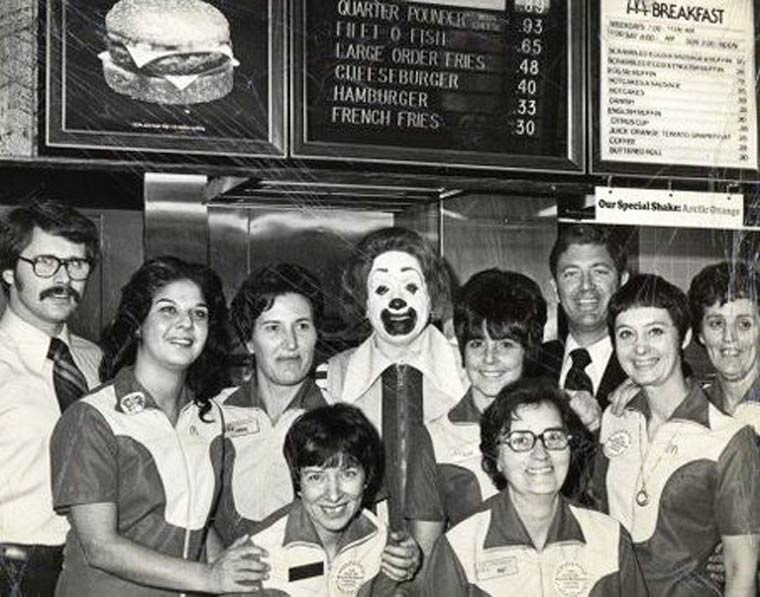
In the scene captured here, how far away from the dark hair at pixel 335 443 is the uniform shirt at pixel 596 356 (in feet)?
1.42

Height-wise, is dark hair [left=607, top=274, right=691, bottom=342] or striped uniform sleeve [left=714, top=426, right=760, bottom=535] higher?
dark hair [left=607, top=274, right=691, bottom=342]

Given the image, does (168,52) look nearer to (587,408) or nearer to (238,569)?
(238,569)

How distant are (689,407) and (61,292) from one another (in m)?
1.26

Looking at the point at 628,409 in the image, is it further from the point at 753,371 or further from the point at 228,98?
the point at 228,98

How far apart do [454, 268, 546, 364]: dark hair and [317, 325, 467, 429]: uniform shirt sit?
0.15 ft

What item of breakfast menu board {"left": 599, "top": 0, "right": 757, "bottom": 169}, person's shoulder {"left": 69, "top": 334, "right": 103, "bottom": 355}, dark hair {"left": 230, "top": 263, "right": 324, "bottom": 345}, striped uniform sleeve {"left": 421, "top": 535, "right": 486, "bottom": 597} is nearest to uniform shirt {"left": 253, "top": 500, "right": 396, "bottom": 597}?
striped uniform sleeve {"left": 421, "top": 535, "right": 486, "bottom": 597}

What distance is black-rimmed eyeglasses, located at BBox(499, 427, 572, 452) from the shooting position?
6.89ft

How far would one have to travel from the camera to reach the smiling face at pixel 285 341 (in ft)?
6.72

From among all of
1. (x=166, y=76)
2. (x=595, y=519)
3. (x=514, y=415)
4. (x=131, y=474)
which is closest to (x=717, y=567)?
(x=595, y=519)

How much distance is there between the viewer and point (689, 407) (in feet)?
7.38

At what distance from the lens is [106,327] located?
6.41 ft

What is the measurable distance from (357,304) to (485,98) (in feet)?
1.59

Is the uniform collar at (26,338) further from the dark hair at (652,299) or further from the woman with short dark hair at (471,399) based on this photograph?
the dark hair at (652,299)

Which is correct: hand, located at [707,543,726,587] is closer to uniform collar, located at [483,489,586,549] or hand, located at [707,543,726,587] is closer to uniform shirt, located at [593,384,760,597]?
uniform shirt, located at [593,384,760,597]
